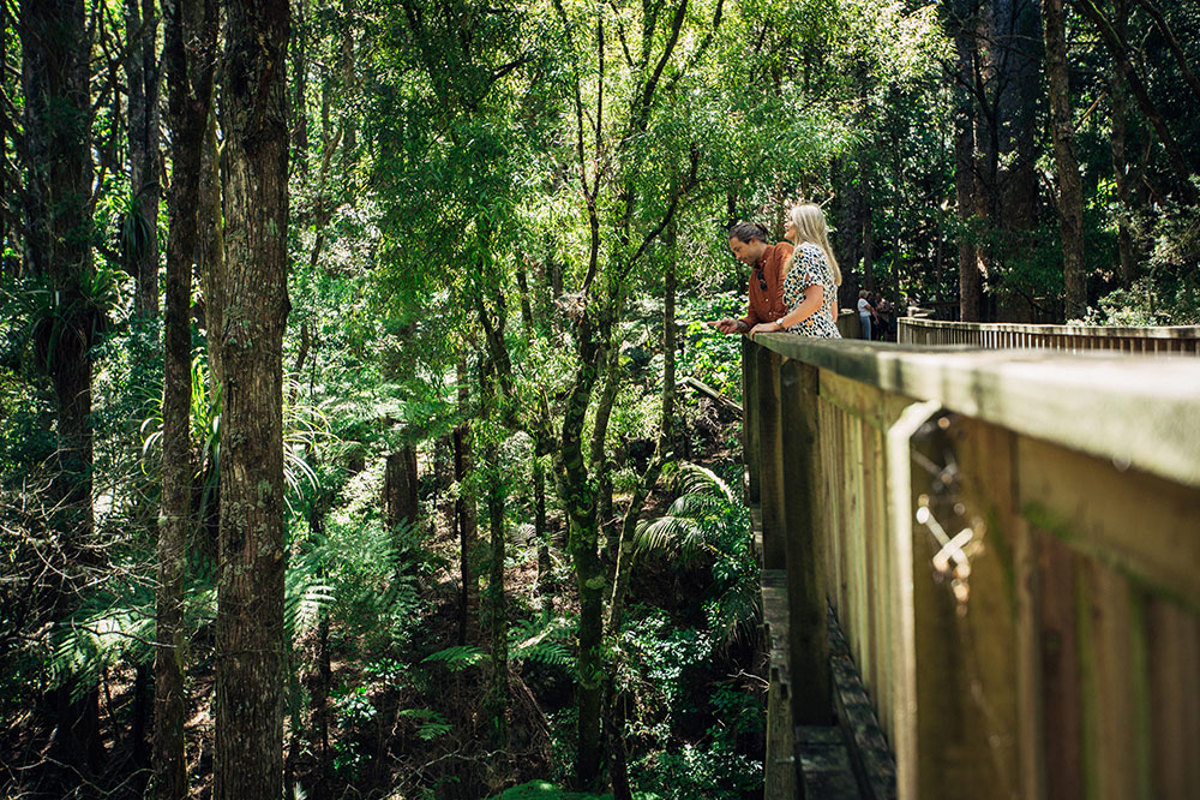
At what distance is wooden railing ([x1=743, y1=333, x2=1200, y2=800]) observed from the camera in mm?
607

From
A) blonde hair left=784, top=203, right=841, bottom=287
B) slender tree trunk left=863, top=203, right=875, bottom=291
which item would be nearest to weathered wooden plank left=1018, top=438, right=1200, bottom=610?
blonde hair left=784, top=203, right=841, bottom=287

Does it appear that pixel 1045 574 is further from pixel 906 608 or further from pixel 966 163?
A: pixel 966 163

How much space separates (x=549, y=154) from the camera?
32.0 ft

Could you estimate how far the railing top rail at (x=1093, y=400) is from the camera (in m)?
0.50

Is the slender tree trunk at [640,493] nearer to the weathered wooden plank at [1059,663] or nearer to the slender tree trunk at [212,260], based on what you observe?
the slender tree trunk at [212,260]

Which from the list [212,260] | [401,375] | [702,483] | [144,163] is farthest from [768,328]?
[144,163]

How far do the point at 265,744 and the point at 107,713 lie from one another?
918cm

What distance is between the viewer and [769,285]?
607cm

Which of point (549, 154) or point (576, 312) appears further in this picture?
point (576, 312)

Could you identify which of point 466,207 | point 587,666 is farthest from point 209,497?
point 587,666

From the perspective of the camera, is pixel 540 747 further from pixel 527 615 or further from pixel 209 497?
pixel 209 497

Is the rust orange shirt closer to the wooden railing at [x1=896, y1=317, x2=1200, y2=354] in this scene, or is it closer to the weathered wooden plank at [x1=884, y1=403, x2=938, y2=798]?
the wooden railing at [x1=896, y1=317, x2=1200, y2=354]

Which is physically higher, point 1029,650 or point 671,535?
point 1029,650

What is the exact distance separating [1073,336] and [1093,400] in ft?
28.3
